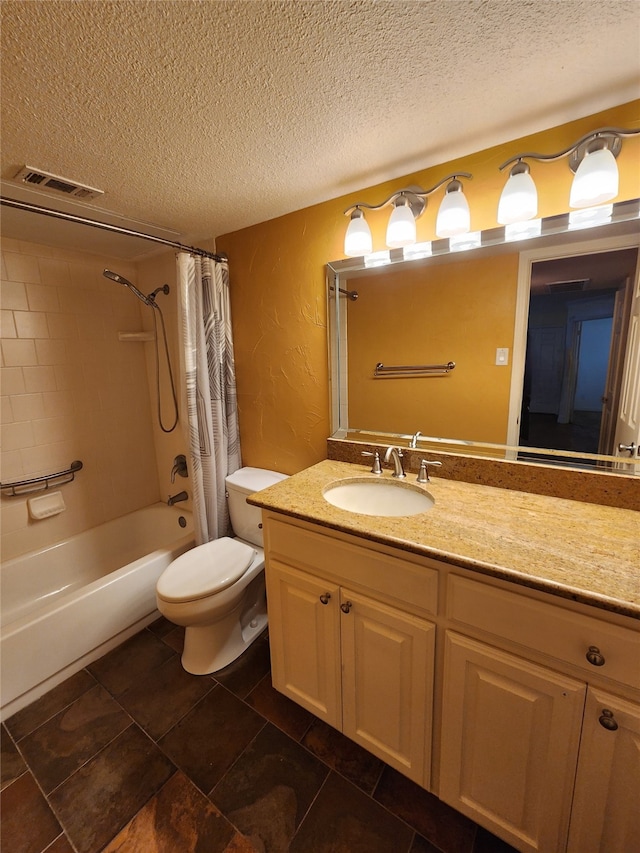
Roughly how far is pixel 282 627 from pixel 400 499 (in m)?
0.62

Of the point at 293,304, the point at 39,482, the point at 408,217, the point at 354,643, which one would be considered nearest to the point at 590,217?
the point at 408,217

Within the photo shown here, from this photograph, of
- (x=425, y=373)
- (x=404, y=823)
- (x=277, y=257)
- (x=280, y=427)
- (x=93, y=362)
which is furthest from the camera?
(x=93, y=362)

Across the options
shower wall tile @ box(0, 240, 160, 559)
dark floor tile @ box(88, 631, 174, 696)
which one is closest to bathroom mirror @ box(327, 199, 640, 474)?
→ dark floor tile @ box(88, 631, 174, 696)

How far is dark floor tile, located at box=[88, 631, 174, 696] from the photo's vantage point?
145 cm

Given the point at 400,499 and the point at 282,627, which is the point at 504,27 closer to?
the point at 400,499

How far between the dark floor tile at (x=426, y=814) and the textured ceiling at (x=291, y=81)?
2.02 metres

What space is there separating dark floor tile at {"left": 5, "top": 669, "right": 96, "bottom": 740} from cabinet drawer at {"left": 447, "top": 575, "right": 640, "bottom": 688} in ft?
5.27

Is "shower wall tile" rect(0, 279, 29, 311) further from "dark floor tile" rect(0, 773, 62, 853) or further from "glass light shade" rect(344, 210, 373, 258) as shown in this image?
"dark floor tile" rect(0, 773, 62, 853)

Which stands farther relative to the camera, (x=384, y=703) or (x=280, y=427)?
(x=280, y=427)

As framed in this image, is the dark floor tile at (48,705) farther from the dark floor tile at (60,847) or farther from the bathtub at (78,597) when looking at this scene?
the dark floor tile at (60,847)

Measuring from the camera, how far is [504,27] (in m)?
0.72

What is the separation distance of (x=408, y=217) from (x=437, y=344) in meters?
0.47

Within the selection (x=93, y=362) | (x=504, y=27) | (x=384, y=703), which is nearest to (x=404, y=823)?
(x=384, y=703)

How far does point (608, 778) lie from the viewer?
689 millimetres
